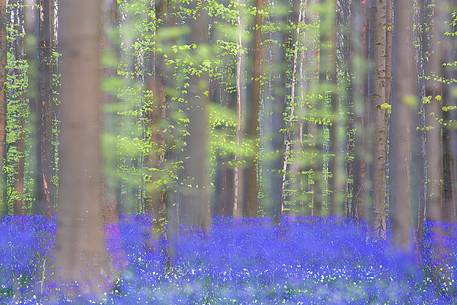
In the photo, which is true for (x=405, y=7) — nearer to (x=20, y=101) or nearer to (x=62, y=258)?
(x=62, y=258)

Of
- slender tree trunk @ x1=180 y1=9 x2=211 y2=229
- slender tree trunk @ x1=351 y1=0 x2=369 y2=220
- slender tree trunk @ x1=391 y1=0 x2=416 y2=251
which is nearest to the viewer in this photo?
slender tree trunk @ x1=391 y1=0 x2=416 y2=251

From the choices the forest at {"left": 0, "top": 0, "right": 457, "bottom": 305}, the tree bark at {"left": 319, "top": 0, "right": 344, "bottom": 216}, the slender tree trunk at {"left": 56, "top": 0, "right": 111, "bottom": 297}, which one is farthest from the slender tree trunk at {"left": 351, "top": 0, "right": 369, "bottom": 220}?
the slender tree trunk at {"left": 56, "top": 0, "right": 111, "bottom": 297}

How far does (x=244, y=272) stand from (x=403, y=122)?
14.1 feet

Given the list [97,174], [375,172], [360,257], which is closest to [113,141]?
[375,172]

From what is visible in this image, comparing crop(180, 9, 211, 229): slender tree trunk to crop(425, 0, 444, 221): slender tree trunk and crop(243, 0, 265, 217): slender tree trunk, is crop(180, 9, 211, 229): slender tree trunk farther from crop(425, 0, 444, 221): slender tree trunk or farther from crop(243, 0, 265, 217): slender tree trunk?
crop(243, 0, 265, 217): slender tree trunk

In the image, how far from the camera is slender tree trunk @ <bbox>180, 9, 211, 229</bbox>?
14.7 m

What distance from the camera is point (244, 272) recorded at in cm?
983

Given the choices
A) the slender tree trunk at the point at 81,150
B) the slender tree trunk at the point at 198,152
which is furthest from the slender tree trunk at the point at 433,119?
the slender tree trunk at the point at 81,150

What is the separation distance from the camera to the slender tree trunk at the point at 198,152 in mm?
14680

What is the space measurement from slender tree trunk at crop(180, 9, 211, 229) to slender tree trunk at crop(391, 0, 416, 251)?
13.6ft

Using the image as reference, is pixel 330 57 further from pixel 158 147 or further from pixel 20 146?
pixel 158 147

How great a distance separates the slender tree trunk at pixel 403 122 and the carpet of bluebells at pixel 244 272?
0.64 m

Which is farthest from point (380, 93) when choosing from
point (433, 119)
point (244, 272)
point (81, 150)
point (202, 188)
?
point (81, 150)

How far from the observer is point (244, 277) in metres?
9.39
